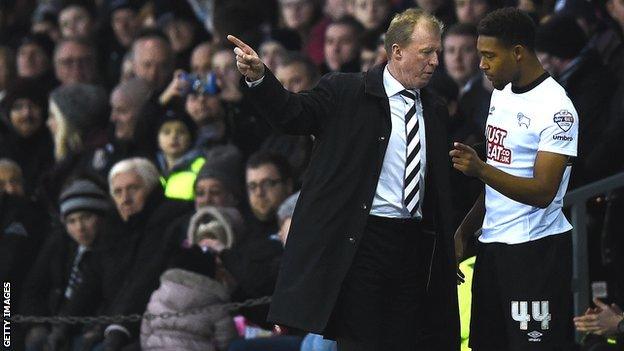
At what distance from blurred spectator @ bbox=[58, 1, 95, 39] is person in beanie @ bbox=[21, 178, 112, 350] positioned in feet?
13.5

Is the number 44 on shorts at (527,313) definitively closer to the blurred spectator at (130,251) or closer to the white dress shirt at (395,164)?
the white dress shirt at (395,164)

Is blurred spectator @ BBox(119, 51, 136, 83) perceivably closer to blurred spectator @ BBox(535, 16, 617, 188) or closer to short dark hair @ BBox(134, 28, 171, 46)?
short dark hair @ BBox(134, 28, 171, 46)

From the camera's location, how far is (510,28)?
7.21 metres

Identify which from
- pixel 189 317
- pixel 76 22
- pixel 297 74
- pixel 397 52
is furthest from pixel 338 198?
pixel 76 22

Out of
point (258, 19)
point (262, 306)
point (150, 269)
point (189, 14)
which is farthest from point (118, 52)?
point (262, 306)

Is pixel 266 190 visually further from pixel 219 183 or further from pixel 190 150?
pixel 190 150

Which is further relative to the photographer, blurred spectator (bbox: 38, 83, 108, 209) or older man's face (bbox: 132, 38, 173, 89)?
older man's face (bbox: 132, 38, 173, 89)

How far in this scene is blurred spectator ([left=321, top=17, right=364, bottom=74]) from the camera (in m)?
12.9

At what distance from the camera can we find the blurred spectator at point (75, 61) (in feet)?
49.8

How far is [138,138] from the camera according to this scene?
13312 mm

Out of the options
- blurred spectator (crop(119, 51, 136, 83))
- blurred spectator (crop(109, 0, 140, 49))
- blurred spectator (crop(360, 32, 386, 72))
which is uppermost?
blurred spectator (crop(109, 0, 140, 49))

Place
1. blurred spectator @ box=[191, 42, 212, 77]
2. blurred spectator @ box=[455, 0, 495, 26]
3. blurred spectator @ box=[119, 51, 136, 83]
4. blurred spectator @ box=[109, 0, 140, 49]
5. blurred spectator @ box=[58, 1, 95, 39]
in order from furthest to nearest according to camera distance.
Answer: blurred spectator @ box=[58, 1, 95, 39] → blurred spectator @ box=[109, 0, 140, 49] → blurred spectator @ box=[119, 51, 136, 83] → blurred spectator @ box=[191, 42, 212, 77] → blurred spectator @ box=[455, 0, 495, 26]

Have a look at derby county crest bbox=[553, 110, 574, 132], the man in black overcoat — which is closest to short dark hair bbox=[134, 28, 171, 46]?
the man in black overcoat

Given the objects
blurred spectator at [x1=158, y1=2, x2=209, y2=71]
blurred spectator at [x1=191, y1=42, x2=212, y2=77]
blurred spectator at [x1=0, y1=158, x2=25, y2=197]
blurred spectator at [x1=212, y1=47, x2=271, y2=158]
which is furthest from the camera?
blurred spectator at [x1=158, y1=2, x2=209, y2=71]
